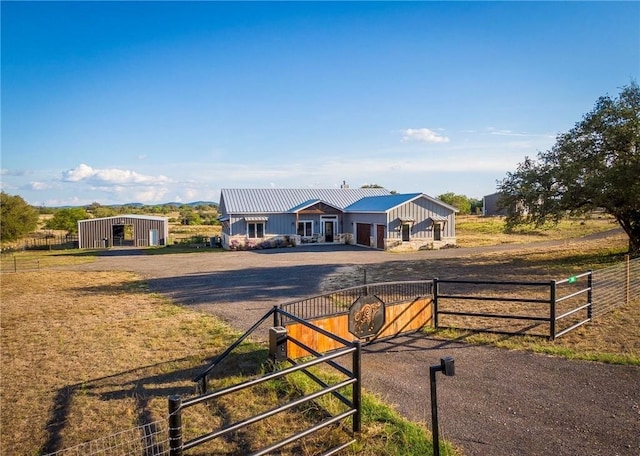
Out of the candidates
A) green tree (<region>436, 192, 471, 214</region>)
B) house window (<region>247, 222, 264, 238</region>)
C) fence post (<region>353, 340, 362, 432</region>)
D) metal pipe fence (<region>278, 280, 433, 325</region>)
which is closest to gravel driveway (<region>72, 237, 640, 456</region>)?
fence post (<region>353, 340, 362, 432</region>)

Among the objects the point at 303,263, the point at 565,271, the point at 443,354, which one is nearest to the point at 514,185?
the point at 565,271

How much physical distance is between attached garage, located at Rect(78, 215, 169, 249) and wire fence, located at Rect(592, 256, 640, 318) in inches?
1314

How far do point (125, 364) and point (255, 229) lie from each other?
Result: 25.7 m

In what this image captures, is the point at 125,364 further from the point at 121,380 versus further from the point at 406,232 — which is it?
the point at 406,232

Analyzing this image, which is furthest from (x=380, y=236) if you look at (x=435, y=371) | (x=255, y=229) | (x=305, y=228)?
(x=435, y=371)

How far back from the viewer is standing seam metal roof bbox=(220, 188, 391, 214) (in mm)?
33438

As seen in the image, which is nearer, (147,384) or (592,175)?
(147,384)

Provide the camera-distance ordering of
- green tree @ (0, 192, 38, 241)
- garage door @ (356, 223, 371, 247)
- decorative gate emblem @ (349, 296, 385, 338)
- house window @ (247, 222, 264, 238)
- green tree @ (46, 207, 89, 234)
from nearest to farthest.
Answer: decorative gate emblem @ (349, 296, 385, 338) → garage door @ (356, 223, 371, 247) → house window @ (247, 222, 264, 238) → green tree @ (0, 192, 38, 241) → green tree @ (46, 207, 89, 234)

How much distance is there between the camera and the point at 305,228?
34.0 m

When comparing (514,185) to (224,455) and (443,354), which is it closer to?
(443,354)

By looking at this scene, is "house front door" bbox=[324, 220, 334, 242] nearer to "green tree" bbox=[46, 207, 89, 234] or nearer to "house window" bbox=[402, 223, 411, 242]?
"house window" bbox=[402, 223, 411, 242]

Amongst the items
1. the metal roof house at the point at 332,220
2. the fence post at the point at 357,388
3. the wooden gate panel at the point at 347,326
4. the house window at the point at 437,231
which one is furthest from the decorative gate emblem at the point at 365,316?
the house window at the point at 437,231

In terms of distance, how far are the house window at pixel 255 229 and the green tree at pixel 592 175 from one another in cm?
1890

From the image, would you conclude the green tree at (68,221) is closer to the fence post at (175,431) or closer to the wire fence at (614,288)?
the wire fence at (614,288)
